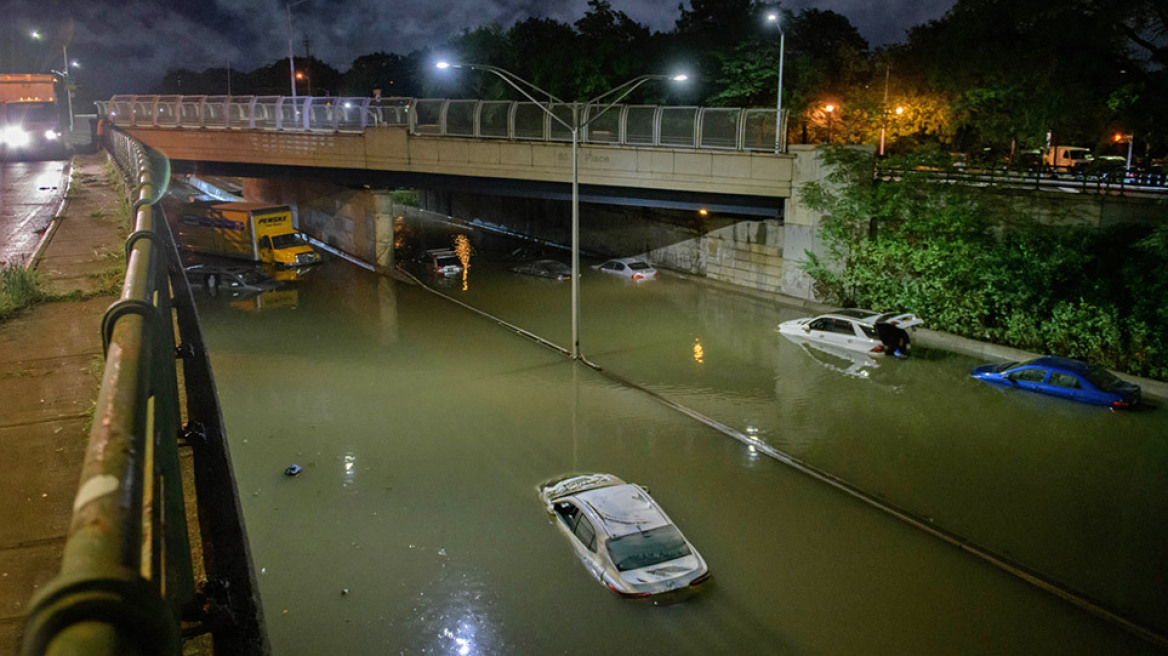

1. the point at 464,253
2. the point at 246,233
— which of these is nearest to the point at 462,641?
the point at 246,233

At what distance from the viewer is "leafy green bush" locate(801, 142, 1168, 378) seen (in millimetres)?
21719

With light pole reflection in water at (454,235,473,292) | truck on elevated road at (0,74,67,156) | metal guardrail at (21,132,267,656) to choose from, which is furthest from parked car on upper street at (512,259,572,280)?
metal guardrail at (21,132,267,656)

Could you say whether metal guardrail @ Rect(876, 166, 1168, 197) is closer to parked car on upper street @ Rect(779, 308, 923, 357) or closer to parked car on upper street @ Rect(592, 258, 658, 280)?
parked car on upper street @ Rect(779, 308, 923, 357)

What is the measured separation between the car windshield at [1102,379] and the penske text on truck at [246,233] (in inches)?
1347

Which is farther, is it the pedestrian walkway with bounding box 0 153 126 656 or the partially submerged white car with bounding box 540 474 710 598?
the partially submerged white car with bounding box 540 474 710 598

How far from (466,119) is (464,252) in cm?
1185

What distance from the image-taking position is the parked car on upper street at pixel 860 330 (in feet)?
80.4

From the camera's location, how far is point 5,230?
13.6 m

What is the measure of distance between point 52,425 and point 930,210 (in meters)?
27.4

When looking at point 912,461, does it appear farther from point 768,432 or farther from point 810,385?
point 810,385

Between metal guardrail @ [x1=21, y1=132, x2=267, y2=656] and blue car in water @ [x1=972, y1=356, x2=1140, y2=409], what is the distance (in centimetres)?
2058

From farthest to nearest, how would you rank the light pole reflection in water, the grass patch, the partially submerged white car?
the light pole reflection in water, the partially submerged white car, the grass patch

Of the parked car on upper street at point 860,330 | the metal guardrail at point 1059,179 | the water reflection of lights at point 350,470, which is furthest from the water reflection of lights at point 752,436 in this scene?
the metal guardrail at point 1059,179

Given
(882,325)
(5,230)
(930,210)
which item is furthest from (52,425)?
(930,210)
